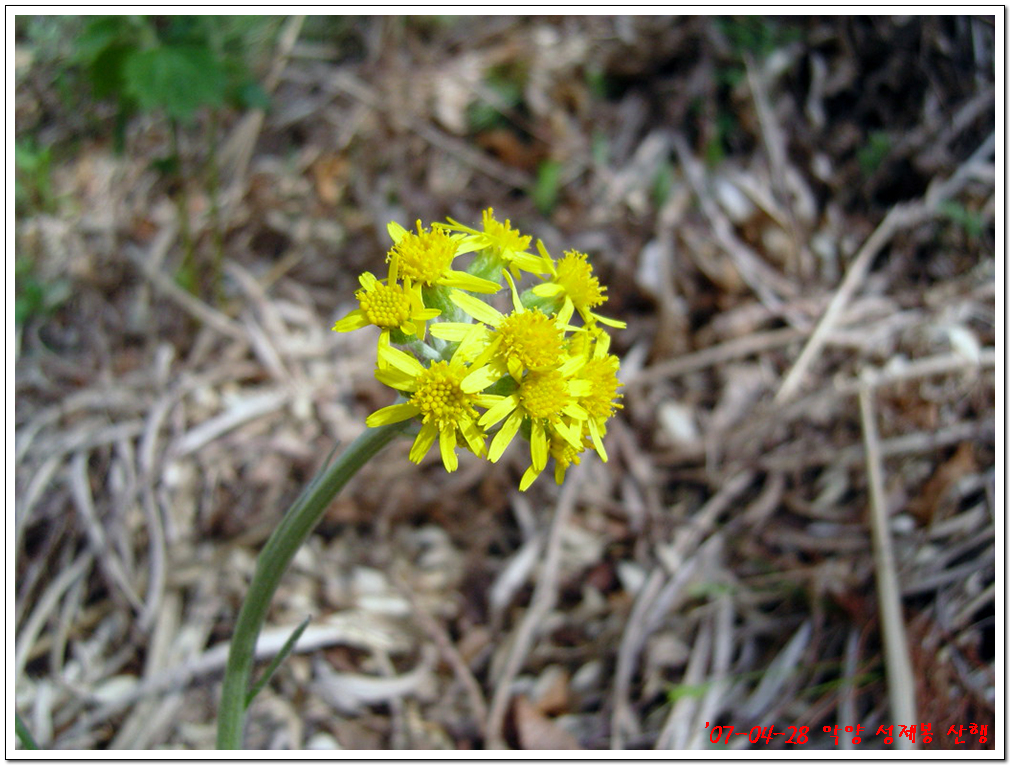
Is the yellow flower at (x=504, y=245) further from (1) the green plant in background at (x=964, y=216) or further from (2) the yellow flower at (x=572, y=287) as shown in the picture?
(1) the green plant in background at (x=964, y=216)

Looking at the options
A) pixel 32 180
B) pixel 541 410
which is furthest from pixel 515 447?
pixel 32 180

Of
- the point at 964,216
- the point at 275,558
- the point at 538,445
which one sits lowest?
the point at 275,558

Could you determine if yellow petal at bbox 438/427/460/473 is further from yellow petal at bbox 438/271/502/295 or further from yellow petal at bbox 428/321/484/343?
yellow petal at bbox 438/271/502/295

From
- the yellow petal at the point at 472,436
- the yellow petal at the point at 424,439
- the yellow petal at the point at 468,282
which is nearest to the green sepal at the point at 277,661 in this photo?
the yellow petal at the point at 424,439

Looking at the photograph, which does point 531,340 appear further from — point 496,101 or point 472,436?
point 496,101
